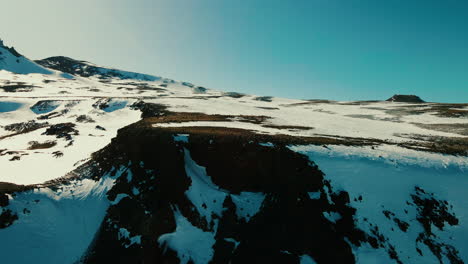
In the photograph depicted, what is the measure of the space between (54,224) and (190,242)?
33.8 ft

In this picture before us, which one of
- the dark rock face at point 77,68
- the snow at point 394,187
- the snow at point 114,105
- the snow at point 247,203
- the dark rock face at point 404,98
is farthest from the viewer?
the dark rock face at point 77,68

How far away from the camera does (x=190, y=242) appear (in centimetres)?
1588

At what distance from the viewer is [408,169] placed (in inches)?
824

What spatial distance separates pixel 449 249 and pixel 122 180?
88.5 feet

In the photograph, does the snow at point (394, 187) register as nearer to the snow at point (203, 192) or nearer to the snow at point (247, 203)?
the snow at point (247, 203)

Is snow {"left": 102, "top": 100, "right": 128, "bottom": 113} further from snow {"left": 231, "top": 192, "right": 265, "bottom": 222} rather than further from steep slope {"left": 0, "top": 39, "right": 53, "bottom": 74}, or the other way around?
steep slope {"left": 0, "top": 39, "right": 53, "bottom": 74}

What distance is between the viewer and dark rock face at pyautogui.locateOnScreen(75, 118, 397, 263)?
51.2 ft

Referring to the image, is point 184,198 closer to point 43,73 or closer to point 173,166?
point 173,166

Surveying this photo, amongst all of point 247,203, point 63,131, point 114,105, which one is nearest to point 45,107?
point 114,105

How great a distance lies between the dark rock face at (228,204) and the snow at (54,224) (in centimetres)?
97

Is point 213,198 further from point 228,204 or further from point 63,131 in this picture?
point 63,131

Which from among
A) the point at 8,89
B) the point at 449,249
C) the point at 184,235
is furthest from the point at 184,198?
the point at 8,89

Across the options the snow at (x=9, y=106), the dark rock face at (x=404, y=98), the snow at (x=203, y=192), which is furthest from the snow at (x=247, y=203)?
the dark rock face at (x=404, y=98)

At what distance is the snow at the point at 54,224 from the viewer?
45.8 ft
